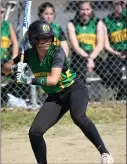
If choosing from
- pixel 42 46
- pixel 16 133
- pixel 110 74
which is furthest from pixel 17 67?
pixel 110 74

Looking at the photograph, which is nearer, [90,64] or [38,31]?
[38,31]

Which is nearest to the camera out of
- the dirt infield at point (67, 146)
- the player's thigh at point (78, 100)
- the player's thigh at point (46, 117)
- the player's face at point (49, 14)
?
the player's thigh at point (46, 117)

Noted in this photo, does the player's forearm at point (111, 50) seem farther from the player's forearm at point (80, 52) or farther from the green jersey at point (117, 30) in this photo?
the player's forearm at point (80, 52)

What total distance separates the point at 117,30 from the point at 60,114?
3807 millimetres

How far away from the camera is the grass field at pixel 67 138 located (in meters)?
6.38

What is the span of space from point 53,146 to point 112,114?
1925 mm

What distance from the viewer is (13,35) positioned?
848 centimetres

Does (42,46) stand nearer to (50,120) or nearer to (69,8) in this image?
(50,120)

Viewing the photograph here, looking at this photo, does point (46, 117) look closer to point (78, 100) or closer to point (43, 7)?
point (78, 100)

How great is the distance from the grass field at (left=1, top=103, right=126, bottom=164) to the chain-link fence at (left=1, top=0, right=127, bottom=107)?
0.31 meters

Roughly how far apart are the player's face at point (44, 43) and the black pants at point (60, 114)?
49cm

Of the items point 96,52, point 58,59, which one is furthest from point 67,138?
point 58,59

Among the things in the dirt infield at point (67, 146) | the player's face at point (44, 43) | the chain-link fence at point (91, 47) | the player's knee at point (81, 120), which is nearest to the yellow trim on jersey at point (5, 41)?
the chain-link fence at point (91, 47)

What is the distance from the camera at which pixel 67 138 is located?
7410mm
